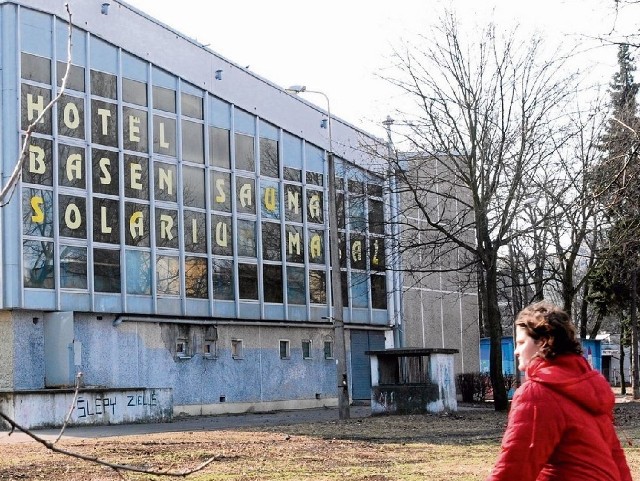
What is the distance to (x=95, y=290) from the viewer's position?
33.2 m

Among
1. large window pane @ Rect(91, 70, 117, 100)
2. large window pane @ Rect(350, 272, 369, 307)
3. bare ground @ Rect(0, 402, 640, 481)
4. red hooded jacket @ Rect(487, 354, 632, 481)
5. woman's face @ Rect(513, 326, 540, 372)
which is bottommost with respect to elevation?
bare ground @ Rect(0, 402, 640, 481)

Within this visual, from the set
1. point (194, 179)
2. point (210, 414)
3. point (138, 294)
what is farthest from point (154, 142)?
point (210, 414)

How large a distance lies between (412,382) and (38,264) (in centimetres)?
1060

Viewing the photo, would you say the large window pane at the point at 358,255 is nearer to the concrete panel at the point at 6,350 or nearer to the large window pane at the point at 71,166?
the large window pane at the point at 71,166

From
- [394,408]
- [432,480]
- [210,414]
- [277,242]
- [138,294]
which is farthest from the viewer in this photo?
[277,242]

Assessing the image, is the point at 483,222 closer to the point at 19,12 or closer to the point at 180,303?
the point at 180,303

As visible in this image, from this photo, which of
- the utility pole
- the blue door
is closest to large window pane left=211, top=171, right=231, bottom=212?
the blue door

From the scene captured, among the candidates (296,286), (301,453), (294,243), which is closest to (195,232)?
(294,243)

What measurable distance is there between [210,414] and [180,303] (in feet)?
12.2

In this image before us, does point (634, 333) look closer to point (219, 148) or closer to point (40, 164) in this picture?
point (219, 148)

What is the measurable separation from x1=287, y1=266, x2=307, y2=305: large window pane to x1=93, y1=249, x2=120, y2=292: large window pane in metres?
8.66

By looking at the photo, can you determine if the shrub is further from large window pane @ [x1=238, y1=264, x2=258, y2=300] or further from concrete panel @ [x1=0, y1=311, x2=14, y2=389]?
concrete panel @ [x1=0, y1=311, x2=14, y2=389]

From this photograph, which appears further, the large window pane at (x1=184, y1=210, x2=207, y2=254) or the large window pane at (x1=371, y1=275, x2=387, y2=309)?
the large window pane at (x1=371, y1=275, x2=387, y2=309)

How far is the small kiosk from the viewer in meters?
31.2
